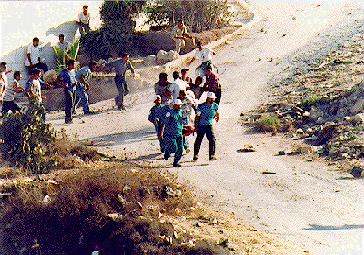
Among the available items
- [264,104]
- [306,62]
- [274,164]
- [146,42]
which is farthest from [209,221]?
[146,42]

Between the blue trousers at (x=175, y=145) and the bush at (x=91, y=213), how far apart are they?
2.11m

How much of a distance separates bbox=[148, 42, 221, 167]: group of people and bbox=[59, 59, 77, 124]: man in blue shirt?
2.54 metres

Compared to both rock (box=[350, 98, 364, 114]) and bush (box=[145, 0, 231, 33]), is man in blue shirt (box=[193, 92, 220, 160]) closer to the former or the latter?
rock (box=[350, 98, 364, 114])

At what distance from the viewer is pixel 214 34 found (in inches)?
1008

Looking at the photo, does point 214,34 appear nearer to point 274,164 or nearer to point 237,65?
point 237,65

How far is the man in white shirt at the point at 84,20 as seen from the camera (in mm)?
22627

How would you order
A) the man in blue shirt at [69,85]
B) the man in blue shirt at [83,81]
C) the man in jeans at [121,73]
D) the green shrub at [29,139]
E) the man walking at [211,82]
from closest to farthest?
the green shrub at [29,139]
the man walking at [211,82]
the man in blue shirt at [69,85]
the man in blue shirt at [83,81]
the man in jeans at [121,73]

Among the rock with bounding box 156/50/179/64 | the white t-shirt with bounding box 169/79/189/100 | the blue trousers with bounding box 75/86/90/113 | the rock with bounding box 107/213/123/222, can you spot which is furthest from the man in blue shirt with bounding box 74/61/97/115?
the rock with bounding box 107/213/123/222

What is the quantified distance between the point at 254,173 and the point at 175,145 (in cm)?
140

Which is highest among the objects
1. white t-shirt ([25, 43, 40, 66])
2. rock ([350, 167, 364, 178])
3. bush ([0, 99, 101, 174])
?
white t-shirt ([25, 43, 40, 66])

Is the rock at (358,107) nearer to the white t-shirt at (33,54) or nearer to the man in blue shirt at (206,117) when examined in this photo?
the man in blue shirt at (206,117)

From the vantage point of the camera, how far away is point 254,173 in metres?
13.6

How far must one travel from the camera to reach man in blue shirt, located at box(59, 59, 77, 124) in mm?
17312

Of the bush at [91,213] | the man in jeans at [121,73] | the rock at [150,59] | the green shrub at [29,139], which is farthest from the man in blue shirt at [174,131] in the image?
the rock at [150,59]
